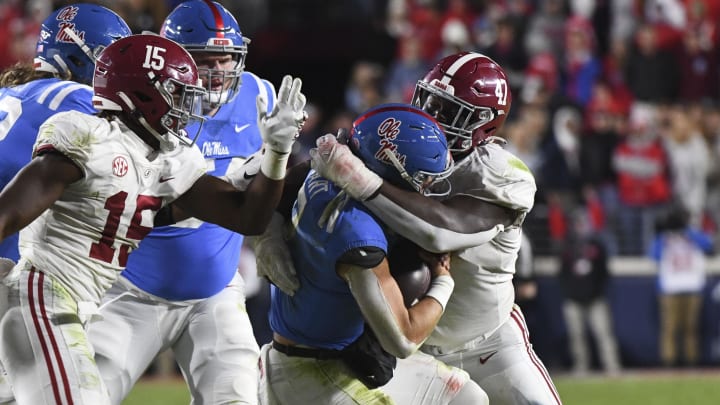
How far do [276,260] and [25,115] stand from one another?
4.28 feet

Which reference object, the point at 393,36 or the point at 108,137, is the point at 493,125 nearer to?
the point at 108,137

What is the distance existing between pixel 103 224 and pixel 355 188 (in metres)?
0.83

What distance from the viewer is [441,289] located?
4039 millimetres

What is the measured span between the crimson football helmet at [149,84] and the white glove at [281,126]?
11.0 inches

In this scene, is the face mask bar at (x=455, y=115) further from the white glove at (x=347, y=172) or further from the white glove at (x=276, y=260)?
the white glove at (x=276, y=260)

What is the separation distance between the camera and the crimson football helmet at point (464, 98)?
460cm

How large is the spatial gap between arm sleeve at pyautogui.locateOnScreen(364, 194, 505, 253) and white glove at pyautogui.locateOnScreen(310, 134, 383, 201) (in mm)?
52

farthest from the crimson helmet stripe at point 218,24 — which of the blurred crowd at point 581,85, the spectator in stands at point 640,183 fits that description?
the spectator in stands at point 640,183

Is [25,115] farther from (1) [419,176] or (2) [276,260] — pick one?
(1) [419,176]

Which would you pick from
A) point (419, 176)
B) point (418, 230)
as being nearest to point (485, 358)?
point (418, 230)

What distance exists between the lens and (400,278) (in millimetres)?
4082

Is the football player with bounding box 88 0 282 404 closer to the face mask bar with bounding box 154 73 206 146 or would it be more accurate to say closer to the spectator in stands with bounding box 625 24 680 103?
the face mask bar with bounding box 154 73 206 146

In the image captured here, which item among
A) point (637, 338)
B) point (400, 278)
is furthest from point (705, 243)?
point (400, 278)

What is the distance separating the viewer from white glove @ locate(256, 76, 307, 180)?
158 inches
